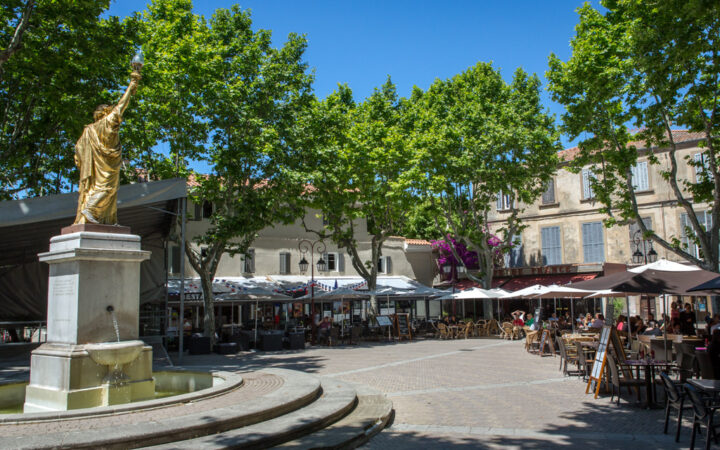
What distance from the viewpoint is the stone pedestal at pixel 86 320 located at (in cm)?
716

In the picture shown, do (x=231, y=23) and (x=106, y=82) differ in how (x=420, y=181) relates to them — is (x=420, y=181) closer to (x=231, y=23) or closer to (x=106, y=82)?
(x=231, y=23)

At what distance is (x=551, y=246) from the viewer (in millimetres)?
32500

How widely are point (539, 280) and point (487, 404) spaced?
2369cm

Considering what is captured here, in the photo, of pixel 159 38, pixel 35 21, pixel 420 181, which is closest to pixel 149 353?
pixel 35 21

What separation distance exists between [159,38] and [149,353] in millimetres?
14787

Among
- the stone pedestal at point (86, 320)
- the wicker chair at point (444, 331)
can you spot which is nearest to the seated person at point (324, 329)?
the wicker chair at point (444, 331)

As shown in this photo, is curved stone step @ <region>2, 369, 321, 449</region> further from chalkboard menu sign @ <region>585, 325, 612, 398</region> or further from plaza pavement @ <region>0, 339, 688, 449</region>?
chalkboard menu sign @ <region>585, 325, 612, 398</region>

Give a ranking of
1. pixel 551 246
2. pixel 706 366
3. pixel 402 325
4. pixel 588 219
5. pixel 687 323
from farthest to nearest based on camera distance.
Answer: pixel 551 246 → pixel 588 219 → pixel 402 325 → pixel 687 323 → pixel 706 366

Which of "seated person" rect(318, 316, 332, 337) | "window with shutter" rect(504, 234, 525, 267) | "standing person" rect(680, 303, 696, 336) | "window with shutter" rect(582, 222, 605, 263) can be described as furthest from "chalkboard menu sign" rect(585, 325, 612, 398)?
"window with shutter" rect(504, 234, 525, 267)

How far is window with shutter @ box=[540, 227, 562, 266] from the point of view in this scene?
3212cm

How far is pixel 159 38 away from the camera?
19.3 m

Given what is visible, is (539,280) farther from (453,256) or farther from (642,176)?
(642,176)

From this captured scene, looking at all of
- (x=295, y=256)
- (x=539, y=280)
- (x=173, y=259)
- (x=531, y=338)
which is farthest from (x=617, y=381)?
(x=295, y=256)

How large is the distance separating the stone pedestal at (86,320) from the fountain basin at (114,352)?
0.08 meters
